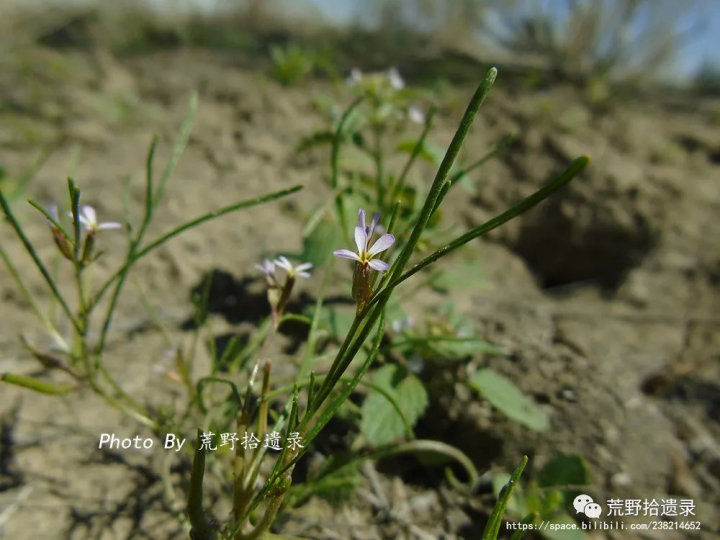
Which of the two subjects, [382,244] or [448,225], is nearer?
[382,244]

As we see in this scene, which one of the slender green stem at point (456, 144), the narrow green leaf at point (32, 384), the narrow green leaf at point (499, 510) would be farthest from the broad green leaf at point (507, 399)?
the narrow green leaf at point (32, 384)

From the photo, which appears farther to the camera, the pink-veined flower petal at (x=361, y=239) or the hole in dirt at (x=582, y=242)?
the hole in dirt at (x=582, y=242)

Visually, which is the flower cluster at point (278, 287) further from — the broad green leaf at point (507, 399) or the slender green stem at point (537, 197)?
the broad green leaf at point (507, 399)

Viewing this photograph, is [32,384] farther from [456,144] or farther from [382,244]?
[456,144]

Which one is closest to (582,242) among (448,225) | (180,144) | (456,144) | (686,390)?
(448,225)

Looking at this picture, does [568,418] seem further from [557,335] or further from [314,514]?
[314,514]

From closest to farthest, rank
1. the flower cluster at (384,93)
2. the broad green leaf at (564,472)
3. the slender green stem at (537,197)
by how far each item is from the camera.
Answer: the slender green stem at (537,197) < the broad green leaf at (564,472) < the flower cluster at (384,93)
